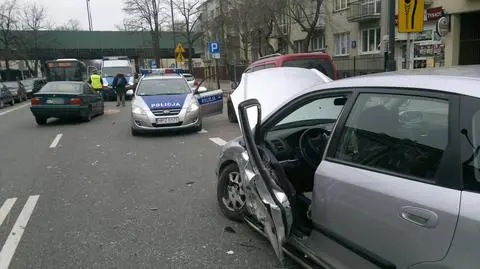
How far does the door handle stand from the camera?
2.49 meters

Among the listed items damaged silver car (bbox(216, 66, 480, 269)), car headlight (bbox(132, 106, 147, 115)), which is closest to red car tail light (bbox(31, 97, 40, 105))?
car headlight (bbox(132, 106, 147, 115))

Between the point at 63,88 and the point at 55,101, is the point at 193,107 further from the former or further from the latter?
the point at 63,88

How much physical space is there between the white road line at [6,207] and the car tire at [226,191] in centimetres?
250

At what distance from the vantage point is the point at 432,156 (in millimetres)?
2666

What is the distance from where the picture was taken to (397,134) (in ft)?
9.82

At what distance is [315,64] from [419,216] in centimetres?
938

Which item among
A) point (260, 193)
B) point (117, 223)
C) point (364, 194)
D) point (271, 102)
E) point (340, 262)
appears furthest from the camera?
point (271, 102)

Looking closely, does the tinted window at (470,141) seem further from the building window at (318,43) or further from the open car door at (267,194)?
the building window at (318,43)

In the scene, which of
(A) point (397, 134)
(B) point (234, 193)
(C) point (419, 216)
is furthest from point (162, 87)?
(C) point (419, 216)

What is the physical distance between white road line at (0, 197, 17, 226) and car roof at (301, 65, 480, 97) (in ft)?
14.1

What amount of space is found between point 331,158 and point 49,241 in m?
3.01

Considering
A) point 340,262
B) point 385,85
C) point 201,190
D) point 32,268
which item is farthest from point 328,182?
point 201,190

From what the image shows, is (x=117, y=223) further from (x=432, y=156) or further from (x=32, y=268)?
(x=432, y=156)

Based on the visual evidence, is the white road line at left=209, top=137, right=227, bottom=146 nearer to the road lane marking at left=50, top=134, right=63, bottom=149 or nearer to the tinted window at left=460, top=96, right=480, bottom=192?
the road lane marking at left=50, top=134, right=63, bottom=149
